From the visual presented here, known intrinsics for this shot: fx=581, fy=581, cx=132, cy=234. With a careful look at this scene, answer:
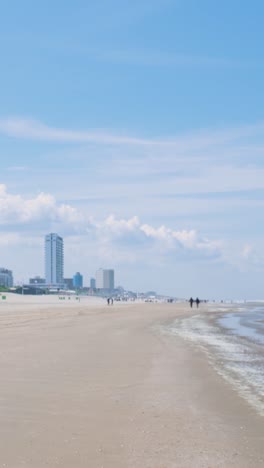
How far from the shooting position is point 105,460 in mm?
6594

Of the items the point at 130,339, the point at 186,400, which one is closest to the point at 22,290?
the point at 130,339

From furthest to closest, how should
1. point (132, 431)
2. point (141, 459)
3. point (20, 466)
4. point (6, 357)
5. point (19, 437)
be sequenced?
point (6, 357)
point (132, 431)
point (19, 437)
point (141, 459)
point (20, 466)

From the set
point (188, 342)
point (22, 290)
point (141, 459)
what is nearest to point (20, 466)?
point (141, 459)

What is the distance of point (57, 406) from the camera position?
378 inches

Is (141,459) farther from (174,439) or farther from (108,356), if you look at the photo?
(108,356)

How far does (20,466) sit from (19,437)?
124 centimetres

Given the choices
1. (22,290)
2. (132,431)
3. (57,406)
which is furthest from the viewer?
(22,290)

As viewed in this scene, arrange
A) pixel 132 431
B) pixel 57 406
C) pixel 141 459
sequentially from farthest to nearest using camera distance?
pixel 57 406 → pixel 132 431 → pixel 141 459

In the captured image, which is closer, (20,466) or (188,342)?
(20,466)

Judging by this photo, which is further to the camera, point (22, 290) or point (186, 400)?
point (22, 290)

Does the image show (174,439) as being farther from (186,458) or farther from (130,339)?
(130,339)

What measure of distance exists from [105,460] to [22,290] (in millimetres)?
176246

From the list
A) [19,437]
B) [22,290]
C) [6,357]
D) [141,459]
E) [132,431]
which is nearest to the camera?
[141,459]

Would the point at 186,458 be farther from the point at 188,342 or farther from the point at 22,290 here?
the point at 22,290
